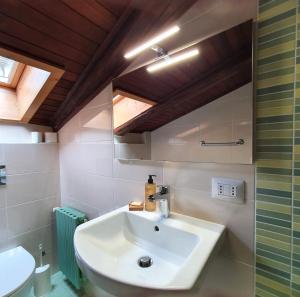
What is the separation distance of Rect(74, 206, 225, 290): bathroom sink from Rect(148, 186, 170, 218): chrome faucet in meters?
0.04

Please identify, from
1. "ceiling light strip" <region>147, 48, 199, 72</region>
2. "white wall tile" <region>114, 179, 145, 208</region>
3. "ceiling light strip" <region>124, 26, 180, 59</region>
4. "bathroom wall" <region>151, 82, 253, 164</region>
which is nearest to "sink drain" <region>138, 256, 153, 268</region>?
"white wall tile" <region>114, 179, 145, 208</region>

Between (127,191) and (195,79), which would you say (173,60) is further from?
(127,191)

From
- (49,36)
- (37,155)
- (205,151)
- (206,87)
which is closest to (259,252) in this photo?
(205,151)

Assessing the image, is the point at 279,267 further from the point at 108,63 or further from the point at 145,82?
the point at 108,63

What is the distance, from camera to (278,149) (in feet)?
2.44

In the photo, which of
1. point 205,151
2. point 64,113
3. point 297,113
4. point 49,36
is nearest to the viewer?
point 297,113

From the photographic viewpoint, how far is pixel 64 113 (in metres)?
1.70

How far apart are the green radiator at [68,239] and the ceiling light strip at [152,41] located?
125 centimetres

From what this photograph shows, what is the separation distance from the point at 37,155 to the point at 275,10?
74.0 inches

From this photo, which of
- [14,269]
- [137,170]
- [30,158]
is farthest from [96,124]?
[14,269]

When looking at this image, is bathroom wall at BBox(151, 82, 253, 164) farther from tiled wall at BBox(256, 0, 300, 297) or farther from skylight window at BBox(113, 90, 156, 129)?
skylight window at BBox(113, 90, 156, 129)

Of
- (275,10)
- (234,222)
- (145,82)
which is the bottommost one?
(234,222)

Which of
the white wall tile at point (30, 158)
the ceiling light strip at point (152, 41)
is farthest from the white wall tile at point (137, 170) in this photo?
the white wall tile at point (30, 158)

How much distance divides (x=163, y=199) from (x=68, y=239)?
1.08 m
